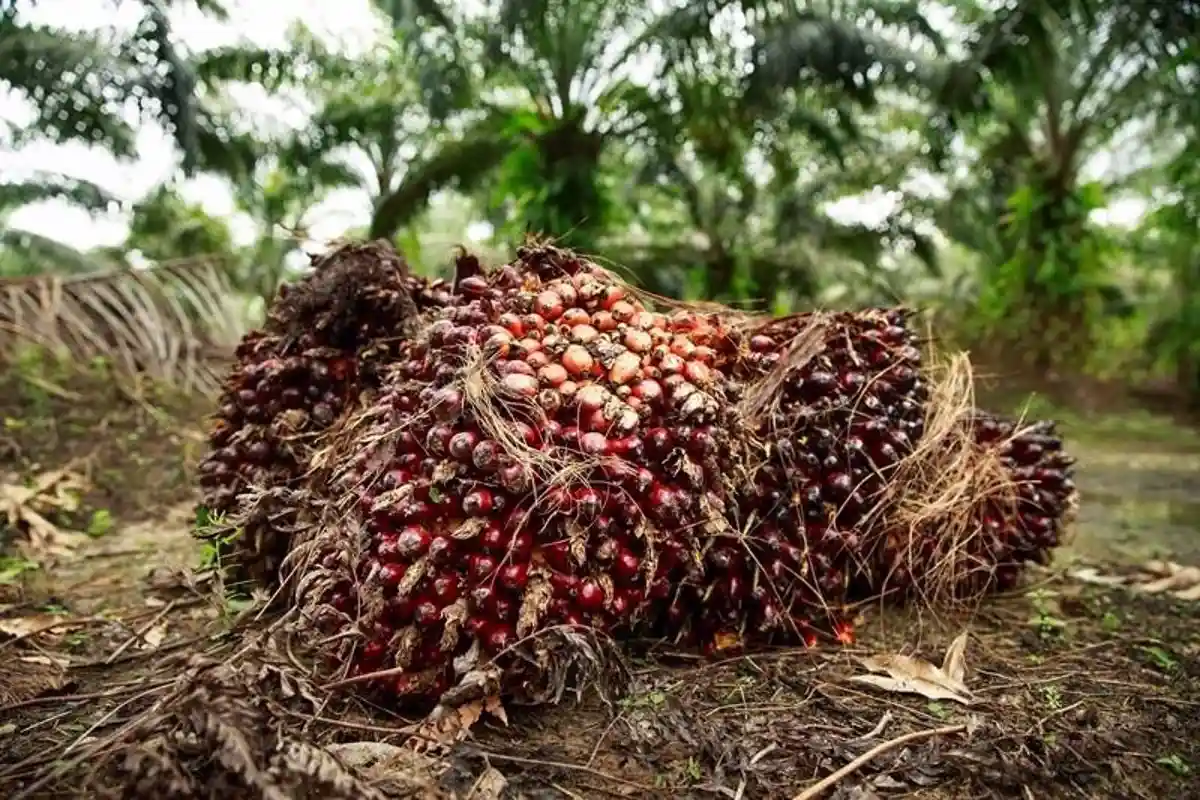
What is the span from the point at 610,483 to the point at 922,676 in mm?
753

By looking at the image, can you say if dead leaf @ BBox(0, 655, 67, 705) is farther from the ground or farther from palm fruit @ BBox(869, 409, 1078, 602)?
palm fruit @ BBox(869, 409, 1078, 602)

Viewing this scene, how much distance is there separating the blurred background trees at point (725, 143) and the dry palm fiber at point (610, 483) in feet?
13.5

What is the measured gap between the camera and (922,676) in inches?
73.8

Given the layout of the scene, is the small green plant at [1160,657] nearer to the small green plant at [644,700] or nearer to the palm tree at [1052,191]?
the small green plant at [644,700]

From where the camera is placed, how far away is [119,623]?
6.64ft

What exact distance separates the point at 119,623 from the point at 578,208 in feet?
18.6

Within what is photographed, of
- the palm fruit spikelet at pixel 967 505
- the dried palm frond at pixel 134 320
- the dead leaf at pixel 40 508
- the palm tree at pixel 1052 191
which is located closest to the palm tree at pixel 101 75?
the dried palm frond at pixel 134 320

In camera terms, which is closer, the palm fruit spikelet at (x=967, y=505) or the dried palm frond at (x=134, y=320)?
the palm fruit spikelet at (x=967, y=505)

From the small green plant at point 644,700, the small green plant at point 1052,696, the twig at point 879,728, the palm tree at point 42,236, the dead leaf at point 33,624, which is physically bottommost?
the small green plant at point 1052,696

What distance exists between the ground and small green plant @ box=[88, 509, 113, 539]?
0.30 m

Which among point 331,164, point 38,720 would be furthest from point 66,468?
point 331,164

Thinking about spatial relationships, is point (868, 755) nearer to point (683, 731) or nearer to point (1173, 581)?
point (683, 731)

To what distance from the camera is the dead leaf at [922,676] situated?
1.81 metres

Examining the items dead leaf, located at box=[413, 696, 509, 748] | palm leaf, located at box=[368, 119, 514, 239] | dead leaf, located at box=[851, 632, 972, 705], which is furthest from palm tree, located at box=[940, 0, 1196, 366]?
dead leaf, located at box=[413, 696, 509, 748]
